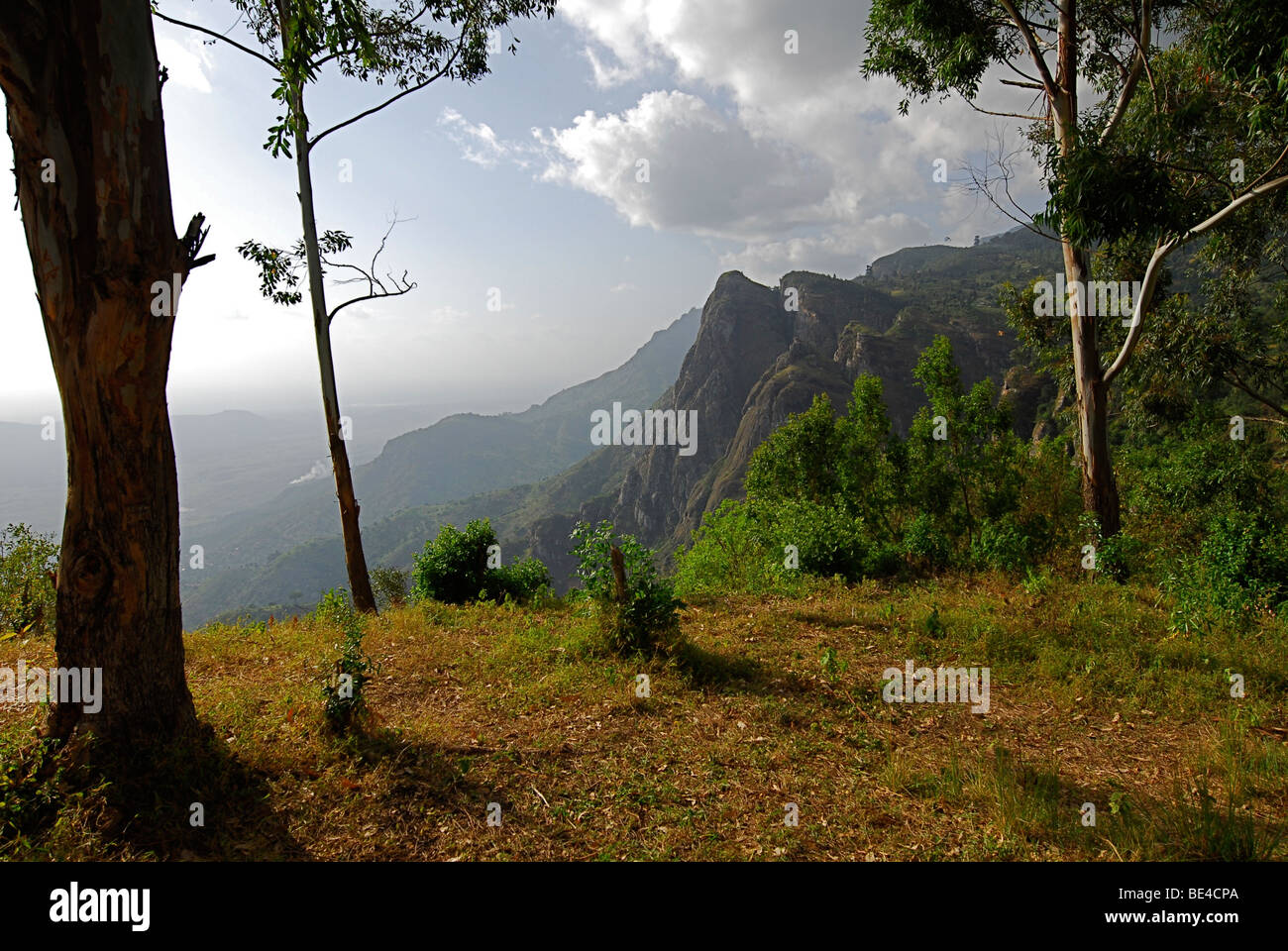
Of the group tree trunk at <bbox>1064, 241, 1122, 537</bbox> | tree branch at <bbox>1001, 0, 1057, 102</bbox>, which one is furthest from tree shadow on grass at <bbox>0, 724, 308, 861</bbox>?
tree branch at <bbox>1001, 0, 1057, 102</bbox>

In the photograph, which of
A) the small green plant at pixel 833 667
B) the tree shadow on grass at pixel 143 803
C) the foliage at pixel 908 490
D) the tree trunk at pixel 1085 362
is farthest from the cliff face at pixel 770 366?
the tree shadow on grass at pixel 143 803

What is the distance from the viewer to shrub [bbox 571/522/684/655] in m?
6.41

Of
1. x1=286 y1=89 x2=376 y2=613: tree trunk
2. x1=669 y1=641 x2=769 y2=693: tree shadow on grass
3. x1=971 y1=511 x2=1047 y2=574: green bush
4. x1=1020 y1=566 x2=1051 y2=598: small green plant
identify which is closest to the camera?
x1=669 y1=641 x2=769 y2=693: tree shadow on grass

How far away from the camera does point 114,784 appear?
136 inches

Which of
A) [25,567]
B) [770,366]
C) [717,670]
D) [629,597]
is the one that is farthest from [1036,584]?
[770,366]

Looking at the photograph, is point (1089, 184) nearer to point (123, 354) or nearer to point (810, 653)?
point (810, 653)

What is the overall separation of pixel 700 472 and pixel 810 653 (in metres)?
122

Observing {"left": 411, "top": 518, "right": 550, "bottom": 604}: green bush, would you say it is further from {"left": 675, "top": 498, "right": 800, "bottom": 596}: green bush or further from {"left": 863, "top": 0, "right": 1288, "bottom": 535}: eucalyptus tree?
{"left": 863, "top": 0, "right": 1288, "bottom": 535}: eucalyptus tree

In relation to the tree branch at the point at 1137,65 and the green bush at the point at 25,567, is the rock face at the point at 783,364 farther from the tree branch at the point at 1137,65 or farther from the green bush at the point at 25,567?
the green bush at the point at 25,567

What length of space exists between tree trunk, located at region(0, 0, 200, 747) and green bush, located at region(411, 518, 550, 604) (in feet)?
19.7

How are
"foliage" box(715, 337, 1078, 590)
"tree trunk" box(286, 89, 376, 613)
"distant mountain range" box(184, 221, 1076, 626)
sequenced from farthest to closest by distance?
1. "distant mountain range" box(184, 221, 1076, 626)
2. "foliage" box(715, 337, 1078, 590)
3. "tree trunk" box(286, 89, 376, 613)

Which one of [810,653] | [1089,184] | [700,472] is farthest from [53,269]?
[700,472]

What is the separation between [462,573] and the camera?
32.9 feet

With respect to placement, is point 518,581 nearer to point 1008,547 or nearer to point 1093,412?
point 1008,547
